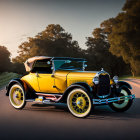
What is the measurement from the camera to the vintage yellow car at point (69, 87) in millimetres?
6852

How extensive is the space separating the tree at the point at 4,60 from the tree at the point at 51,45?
32.2 feet

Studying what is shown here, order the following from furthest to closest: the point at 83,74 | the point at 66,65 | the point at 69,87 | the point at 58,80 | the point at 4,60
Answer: the point at 4,60 → the point at 66,65 → the point at 58,80 → the point at 83,74 → the point at 69,87

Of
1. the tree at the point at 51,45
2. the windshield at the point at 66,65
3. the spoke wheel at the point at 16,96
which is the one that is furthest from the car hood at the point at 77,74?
the tree at the point at 51,45

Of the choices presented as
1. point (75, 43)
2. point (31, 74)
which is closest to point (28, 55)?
point (75, 43)

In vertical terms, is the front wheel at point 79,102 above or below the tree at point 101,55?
below

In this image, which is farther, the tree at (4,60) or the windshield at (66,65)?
the tree at (4,60)

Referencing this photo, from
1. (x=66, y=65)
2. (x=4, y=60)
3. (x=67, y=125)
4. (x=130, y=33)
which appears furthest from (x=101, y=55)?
(x=67, y=125)

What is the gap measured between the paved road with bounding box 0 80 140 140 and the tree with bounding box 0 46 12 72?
193ft

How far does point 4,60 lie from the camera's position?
214 feet

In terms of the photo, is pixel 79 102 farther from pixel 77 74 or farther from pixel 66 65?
pixel 66 65

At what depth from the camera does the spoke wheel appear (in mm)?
8555

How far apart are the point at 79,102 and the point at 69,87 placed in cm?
54

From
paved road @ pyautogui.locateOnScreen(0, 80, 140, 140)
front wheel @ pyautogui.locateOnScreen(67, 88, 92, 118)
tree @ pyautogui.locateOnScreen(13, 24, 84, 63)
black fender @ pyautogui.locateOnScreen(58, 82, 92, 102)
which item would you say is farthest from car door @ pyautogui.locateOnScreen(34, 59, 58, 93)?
tree @ pyautogui.locateOnScreen(13, 24, 84, 63)

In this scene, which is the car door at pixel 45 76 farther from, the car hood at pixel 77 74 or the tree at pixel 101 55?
the tree at pixel 101 55
